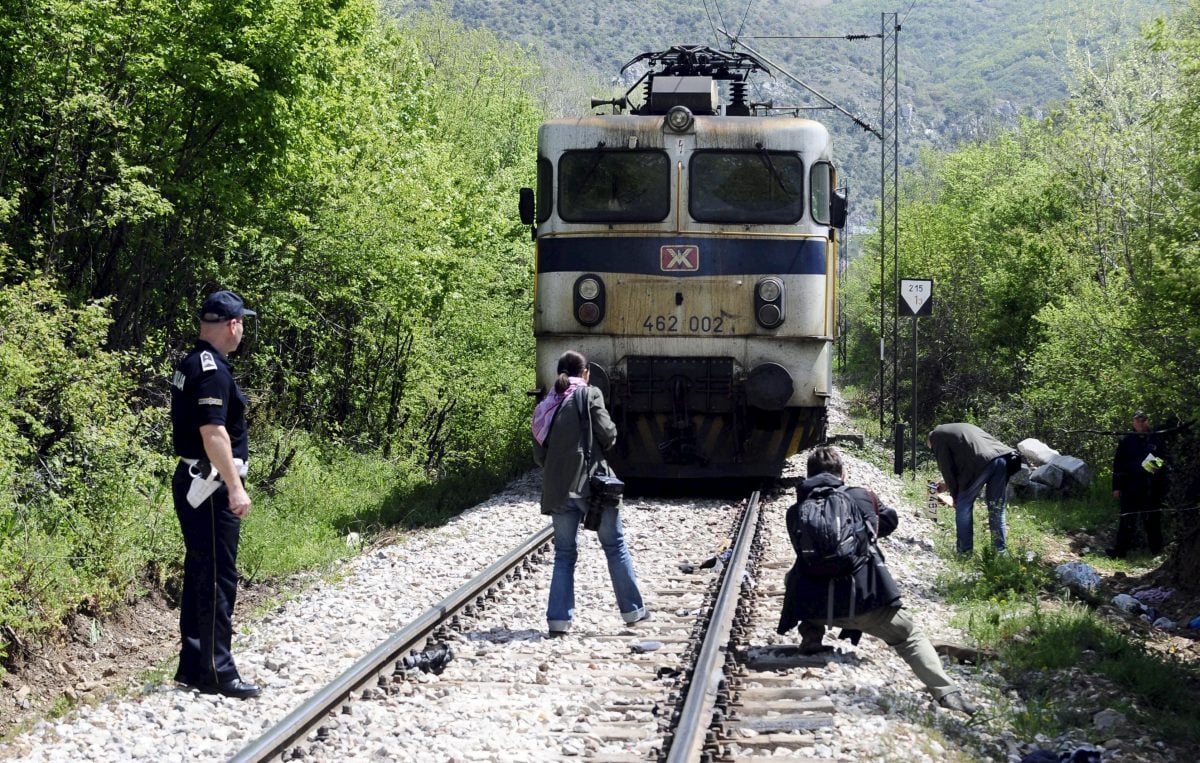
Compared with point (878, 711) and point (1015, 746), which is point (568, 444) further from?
point (1015, 746)

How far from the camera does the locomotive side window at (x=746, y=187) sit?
44.2 ft

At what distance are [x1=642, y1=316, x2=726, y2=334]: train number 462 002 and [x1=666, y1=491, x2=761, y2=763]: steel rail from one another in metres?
3.81

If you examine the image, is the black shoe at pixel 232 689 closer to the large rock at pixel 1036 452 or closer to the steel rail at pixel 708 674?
the steel rail at pixel 708 674

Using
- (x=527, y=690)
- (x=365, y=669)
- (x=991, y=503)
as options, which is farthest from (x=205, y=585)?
(x=991, y=503)

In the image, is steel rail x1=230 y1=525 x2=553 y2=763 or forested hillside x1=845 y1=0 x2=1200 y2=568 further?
forested hillside x1=845 y1=0 x2=1200 y2=568

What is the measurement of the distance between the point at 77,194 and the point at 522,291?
11.2m

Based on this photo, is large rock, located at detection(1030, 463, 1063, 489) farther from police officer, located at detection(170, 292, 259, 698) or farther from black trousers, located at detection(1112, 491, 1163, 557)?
police officer, located at detection(170, 292, 259, 698)

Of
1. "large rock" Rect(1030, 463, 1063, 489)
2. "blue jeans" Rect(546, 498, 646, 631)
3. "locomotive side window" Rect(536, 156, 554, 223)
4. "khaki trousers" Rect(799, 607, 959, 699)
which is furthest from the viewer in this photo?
"large rock" Rect(1030, 463, 1063, 489)

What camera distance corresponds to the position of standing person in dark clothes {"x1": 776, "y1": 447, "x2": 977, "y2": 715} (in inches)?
263

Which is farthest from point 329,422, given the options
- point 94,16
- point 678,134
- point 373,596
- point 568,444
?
point 568,444

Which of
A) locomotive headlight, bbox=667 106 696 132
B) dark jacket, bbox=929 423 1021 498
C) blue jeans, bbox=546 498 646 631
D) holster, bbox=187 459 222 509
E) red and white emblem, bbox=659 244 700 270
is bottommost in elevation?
blue jeans, bbox=546 498 646 631

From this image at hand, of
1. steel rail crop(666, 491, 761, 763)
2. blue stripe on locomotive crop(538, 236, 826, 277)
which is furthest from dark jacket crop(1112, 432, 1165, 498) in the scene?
steel rail crop(666, 491, 761, 763)

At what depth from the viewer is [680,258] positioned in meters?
13.4

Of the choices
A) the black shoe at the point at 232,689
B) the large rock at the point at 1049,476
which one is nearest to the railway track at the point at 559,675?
the black shoe at the point at 232,689
